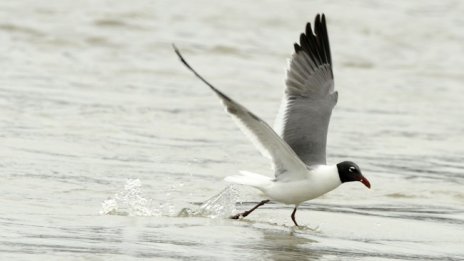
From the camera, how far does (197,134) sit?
12156mm

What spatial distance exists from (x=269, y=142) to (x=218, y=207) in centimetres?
74

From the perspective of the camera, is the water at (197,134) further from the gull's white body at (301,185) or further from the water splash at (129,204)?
the gull's white body at (301,185)

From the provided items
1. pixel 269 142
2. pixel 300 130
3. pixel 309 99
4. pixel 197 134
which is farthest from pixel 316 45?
pixel 197 134

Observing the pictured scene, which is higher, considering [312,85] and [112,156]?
[312,85]

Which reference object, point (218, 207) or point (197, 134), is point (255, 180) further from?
point (197, 134)

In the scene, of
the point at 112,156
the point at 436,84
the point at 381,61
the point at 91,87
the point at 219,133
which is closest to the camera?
the point at 112,156

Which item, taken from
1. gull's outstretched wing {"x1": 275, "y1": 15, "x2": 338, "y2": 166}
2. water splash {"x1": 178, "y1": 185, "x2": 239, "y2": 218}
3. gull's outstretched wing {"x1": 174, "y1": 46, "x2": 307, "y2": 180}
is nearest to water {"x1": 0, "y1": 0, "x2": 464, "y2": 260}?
water splash {"x1": 178, "y1": 185, "x2": 239, "y2": 218}

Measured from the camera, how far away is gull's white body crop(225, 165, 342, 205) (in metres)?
8.14

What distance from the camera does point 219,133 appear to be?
12312 mm

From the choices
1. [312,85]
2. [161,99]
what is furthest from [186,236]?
[161,99]

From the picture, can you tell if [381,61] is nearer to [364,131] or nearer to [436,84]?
[436,84]

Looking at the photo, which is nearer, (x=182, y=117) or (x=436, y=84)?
(x=182, y=117)

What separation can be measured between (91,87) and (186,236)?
7278mm

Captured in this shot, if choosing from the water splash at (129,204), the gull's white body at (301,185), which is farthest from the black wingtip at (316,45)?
the water splash at (129,204)
